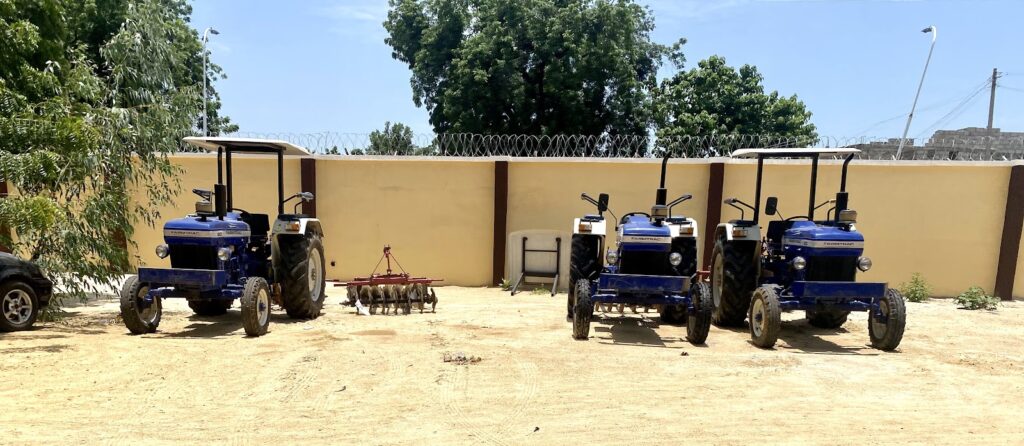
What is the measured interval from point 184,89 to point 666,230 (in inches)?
250

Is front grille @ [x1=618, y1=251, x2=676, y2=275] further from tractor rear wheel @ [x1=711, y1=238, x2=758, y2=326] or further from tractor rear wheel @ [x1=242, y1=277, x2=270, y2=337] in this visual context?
tractor rear wheel @ [x1=242, y1=277, x2=270, y2=337]

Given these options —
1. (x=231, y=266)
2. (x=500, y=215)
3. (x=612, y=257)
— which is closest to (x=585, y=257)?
(x=612, y=257)

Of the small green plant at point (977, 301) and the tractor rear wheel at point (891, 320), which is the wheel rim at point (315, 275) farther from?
the small green plant at point (977, 301)

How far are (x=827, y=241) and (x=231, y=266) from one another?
633 cm

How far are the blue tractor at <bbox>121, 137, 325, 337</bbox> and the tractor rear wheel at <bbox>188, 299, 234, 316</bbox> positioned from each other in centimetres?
1

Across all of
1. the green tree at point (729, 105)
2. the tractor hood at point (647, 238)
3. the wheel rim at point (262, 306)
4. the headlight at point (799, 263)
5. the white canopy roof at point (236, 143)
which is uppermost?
the green tree at point (729, 105)

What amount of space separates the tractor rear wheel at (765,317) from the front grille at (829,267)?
60 cm

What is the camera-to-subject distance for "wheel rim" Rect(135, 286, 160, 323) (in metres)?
5.92

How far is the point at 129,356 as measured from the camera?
507cm

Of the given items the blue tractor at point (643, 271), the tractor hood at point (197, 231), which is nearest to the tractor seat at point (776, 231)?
the blue tractor at point (643, 271)

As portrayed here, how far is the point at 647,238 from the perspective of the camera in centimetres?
614

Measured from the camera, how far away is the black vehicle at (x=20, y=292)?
19.4 ft

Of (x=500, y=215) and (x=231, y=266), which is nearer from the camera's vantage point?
(x=231, y=266)

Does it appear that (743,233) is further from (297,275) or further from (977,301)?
(297,275)
